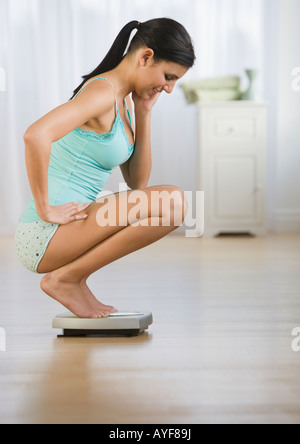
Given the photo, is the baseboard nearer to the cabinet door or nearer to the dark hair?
the cabinet door

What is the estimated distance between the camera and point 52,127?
152 centimetres

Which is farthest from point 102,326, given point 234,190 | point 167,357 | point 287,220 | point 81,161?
point 287,220

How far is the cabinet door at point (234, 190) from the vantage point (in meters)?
4.24

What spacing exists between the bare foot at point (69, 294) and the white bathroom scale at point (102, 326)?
2 cm

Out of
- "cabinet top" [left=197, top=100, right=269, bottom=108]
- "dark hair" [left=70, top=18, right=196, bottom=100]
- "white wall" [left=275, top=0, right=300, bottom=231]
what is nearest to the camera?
"dark hair" [left=70, top=18, right=196, bottom=100]

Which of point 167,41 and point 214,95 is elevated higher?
point 214,95

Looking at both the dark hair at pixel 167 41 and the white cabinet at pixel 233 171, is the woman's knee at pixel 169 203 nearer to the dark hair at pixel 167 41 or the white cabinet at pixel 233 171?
the dark hair at pixel 167 41

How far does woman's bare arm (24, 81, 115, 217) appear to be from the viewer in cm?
151

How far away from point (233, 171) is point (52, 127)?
2815 millimetres

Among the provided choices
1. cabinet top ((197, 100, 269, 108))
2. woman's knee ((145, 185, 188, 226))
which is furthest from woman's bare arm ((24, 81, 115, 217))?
cabinet top ((197, 100, 269, 108))

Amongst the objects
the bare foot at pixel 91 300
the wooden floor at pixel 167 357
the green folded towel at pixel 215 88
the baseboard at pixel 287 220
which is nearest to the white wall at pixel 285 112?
the baseboard at pixel 287 220

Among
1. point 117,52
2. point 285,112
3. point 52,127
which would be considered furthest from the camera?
point 285,112

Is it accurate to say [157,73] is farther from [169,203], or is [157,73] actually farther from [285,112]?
[285,112]
